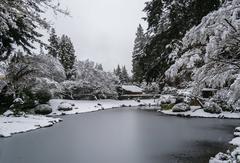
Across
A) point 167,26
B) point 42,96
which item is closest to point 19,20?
point 167,26

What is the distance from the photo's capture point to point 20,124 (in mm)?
19688

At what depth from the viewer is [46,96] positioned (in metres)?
30.3

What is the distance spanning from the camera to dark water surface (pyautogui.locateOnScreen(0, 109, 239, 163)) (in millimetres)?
11547

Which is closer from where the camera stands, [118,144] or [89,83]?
[118,144]

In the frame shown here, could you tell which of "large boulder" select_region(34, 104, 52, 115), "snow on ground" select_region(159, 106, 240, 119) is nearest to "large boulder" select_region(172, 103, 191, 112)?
"snow on ground" select_region(159, 106, 240, 119)

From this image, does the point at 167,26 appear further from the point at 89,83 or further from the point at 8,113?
the point at 89,83

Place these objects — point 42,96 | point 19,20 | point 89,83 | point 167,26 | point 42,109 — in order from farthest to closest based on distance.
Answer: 1. point 89,83
2. point 42,96
3. point 42,109
4. point 167,26
5. point 19,20

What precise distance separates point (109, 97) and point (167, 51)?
37.9m

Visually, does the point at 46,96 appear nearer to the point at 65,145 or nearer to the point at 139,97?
the point at 65,145

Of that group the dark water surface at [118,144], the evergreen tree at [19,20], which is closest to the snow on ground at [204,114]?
the dark water surface at [118,144]

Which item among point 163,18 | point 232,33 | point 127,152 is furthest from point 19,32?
point 127,152

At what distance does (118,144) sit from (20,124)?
8.48 m

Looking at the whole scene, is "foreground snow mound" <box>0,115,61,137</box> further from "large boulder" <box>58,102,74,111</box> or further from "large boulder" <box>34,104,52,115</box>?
"large boulder" <box>58,102,74,111</box>

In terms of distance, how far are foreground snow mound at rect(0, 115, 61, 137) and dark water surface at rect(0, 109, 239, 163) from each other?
866 millimetres
